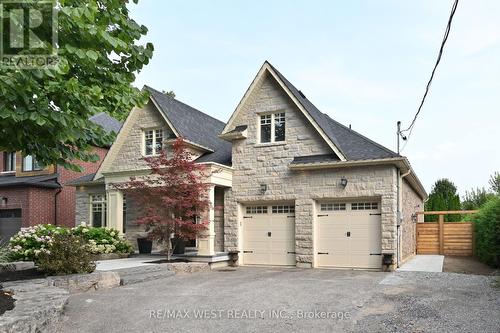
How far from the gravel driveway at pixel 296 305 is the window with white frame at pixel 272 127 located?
5530mm

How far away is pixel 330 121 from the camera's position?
17.9 meters

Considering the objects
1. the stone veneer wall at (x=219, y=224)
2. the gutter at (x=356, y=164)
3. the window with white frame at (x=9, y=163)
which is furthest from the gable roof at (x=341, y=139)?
the window with white frame at (x=9, y=163)

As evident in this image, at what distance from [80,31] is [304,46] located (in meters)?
7.06

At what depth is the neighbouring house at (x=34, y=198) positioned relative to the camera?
825 inches

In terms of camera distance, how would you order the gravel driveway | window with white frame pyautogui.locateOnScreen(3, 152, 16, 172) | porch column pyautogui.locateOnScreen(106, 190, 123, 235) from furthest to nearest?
window with white frame pyautogui.locateOnScreen(3, 152, 16, 172) < porch column pyautogui.locateOnScreen(106, 190, 123, 235) < the gravel driveway

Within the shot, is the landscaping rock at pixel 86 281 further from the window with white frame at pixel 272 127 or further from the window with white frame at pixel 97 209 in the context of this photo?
the window with white frame at pixel 97 209

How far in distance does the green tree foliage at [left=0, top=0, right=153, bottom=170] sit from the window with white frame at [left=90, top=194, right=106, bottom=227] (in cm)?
1085

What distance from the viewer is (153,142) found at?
18.0 meters

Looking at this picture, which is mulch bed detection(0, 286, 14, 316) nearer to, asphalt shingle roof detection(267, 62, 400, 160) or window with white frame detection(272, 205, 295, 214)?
window with white frame detection(272, 205, 295, 214)

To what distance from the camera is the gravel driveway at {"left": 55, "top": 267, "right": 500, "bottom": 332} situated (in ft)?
23.5

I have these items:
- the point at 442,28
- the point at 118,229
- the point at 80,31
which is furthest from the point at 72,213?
the point at 442,28

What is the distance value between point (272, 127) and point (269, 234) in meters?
3.75

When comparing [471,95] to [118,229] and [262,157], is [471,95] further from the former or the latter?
[118,229]

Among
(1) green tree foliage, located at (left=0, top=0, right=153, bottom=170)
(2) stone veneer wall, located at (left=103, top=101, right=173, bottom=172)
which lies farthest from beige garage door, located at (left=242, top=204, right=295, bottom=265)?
(1) green tree foliage, located at (left=0, top=0, right=153, bottom=170)
